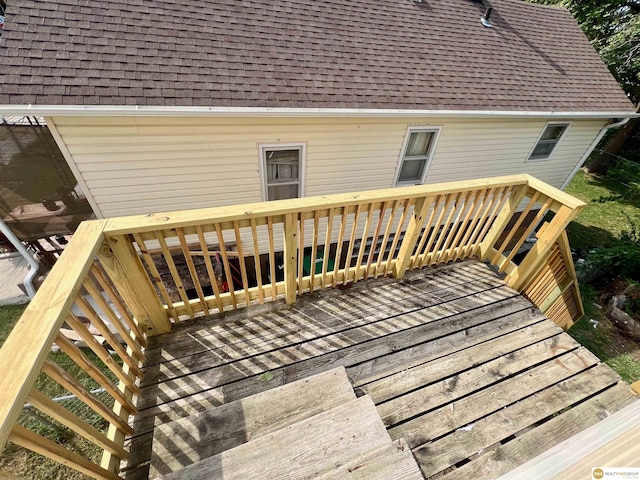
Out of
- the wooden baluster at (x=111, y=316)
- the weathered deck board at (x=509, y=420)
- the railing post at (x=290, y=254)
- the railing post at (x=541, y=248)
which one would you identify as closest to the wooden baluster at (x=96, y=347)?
the wooden baluster at (x=111, y=316)

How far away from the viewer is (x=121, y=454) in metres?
1.58

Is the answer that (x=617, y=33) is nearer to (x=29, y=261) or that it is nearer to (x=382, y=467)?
(x=382, y=467)

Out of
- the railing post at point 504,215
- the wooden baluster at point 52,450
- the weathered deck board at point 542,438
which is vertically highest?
the railing post at point 504,215

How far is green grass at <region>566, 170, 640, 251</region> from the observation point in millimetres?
8078

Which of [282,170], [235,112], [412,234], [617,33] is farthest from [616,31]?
[235,112]

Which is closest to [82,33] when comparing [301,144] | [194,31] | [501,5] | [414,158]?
[194,31]

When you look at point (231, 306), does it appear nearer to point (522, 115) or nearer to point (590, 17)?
point (522, 115)

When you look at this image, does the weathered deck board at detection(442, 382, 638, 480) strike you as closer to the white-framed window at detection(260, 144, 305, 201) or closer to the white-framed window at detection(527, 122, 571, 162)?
the white-framed window at detection(260, 144, 305, 201)

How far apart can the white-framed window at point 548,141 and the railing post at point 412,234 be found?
5624 millimetres

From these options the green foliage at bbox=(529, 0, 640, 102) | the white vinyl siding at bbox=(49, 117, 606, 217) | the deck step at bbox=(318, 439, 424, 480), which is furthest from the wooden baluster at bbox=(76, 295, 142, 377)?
the green foliage at bbox=(529, 0, 640, 102)

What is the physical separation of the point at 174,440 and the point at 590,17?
1592 centimetres

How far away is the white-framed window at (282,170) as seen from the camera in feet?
14.8

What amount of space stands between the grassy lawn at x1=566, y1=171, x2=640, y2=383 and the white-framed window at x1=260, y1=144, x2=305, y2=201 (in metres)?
6.01

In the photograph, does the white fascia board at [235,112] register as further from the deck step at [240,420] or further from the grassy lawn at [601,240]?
the grassy lawn at [601,240]
